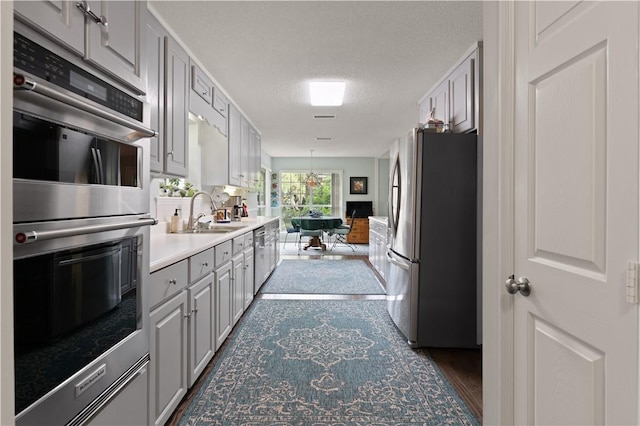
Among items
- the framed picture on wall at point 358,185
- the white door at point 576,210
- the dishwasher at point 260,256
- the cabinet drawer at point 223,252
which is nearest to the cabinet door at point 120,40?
the cabinet drawer at point 223,252

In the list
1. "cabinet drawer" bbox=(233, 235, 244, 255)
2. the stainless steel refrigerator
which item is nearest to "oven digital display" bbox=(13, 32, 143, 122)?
"cabinet drawer" bbox=(233, 235, 244, 255)

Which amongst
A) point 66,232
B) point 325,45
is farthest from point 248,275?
point 66,232

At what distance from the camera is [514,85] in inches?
46.3

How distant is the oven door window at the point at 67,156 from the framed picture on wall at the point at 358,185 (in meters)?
8.22

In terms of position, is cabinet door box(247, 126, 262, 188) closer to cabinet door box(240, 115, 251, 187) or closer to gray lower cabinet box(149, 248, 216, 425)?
cabinet door box(240, 115, 251, 187)

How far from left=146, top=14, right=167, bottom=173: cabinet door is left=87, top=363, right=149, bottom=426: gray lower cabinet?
4.36ft

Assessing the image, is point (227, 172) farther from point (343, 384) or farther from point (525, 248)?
point (525, 248)

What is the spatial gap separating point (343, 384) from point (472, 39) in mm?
2653

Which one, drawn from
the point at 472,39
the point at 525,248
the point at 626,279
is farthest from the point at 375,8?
the point at 626,279

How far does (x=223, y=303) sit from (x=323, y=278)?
2.50 meters

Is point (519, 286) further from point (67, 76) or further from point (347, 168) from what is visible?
point (347, 168)

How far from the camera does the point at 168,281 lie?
1.53m

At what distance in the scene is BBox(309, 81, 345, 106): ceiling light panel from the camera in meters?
3.47

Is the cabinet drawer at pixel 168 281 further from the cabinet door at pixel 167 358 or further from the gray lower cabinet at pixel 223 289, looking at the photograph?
the gray lower cabinet at pixel 223 289
